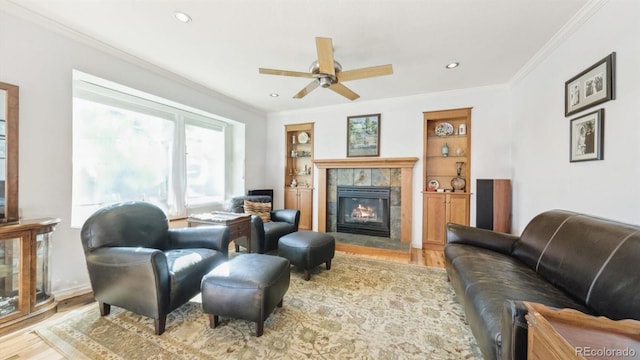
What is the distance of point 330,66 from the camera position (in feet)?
A: 6.99

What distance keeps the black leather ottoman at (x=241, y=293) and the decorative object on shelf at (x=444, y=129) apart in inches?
139

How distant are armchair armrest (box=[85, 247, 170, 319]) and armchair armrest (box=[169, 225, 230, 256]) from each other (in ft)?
1.94

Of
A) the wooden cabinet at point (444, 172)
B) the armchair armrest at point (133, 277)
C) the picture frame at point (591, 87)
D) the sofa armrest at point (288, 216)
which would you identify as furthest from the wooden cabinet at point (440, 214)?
the armchair armrest at point (133, 277)

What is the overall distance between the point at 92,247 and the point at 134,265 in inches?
20.2

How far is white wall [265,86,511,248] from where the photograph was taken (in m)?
3.53

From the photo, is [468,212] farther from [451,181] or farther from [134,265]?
[134,265]

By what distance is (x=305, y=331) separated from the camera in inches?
68.4

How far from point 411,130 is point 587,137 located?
7.33 feet

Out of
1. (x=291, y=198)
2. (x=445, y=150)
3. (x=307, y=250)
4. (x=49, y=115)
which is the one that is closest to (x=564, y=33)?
(x=445, y=150)

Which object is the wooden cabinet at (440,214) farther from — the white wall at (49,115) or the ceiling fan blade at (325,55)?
the white wall at (49,115)

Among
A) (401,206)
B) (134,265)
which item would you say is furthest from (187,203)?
(401,206)

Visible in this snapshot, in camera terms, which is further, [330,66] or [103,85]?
[103,85]

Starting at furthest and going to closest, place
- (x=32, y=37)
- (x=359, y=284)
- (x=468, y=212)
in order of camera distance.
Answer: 1. (x=468, y=212)
2. (x=359, y=284)
3. (x=32, y=37)

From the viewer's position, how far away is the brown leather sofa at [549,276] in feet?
3.53
